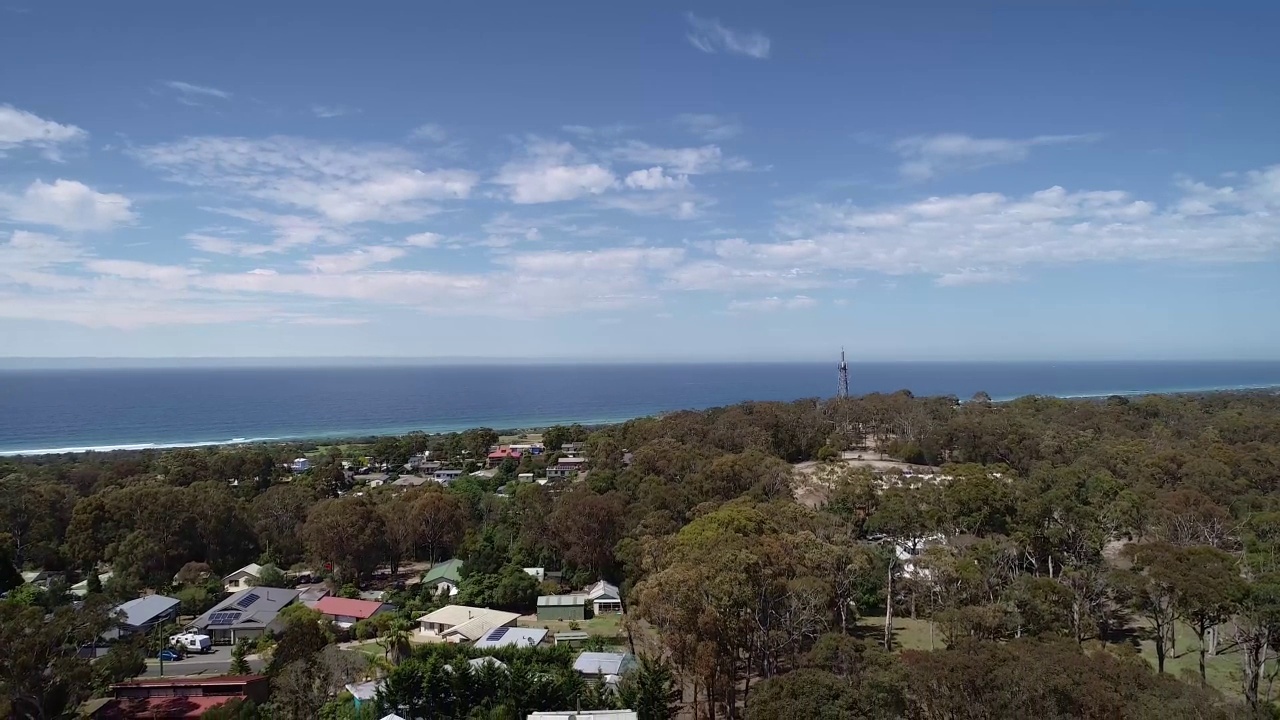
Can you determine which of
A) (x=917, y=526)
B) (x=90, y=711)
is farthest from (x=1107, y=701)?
(x=90, y=711)

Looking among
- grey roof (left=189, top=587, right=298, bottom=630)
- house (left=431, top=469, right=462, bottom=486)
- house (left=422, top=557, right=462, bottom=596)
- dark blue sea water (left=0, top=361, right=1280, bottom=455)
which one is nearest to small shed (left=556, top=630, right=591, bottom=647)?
house (left=422, top=557, right=462, bottom=596)

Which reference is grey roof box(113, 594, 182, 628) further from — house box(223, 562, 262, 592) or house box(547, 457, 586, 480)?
house box(547, 457, 586, 480)

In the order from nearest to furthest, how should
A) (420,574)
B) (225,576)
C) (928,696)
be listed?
(928,696), (225,576), (420,574)

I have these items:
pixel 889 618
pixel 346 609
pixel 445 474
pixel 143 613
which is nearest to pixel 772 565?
pixel 889 618

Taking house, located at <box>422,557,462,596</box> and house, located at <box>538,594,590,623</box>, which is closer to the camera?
house, located at <box>538,594,590,623</box>

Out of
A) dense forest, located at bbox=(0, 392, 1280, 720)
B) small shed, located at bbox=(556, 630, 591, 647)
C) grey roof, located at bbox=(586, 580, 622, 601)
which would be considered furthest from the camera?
grey roof, located at bbox=(586, 580, 622, 601)

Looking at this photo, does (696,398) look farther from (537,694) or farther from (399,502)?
(537,694)

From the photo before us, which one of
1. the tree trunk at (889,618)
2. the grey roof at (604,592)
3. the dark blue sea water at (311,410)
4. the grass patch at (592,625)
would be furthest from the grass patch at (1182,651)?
the dark blue sea water at (311,410)
